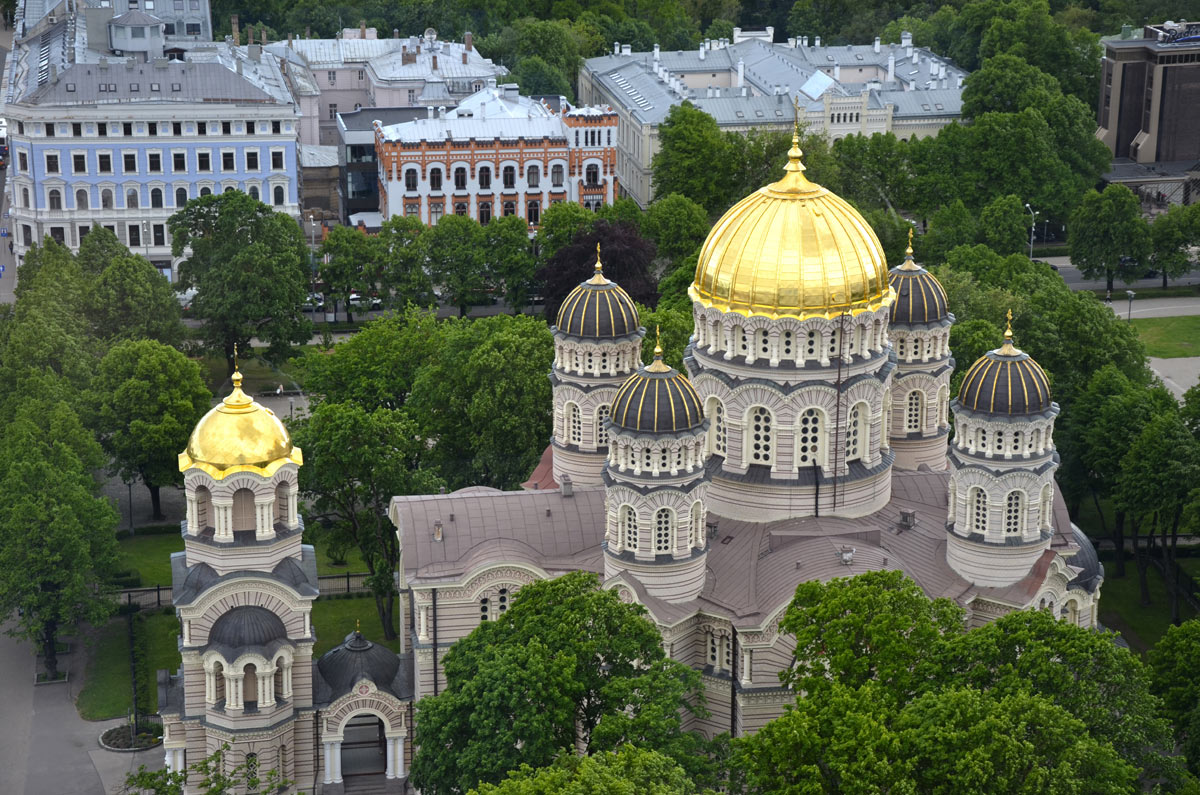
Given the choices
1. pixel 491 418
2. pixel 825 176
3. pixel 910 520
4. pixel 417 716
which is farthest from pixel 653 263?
pixel 417 716

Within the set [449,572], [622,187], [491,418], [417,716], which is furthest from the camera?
[622,187]

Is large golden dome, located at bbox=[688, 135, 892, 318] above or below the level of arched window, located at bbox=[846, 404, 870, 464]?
above

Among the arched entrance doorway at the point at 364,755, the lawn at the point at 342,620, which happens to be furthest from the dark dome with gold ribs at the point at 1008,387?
the lawn at the point at 342,620

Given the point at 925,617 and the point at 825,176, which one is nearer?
the point at 925,617

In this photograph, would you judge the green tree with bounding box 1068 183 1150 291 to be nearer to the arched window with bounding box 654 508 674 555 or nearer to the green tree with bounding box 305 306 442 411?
the green tree with bounding box 305 306 442 411

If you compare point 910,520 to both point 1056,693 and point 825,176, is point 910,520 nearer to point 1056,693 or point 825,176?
point 1056,693

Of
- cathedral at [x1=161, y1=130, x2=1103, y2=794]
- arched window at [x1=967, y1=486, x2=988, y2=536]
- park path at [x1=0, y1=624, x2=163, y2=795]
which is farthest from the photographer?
park path at [x1=0, y1=624, x2=163, y2=795]

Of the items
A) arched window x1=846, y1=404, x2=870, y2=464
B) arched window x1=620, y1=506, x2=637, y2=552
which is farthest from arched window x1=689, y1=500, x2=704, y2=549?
arched window x1=846, y1=404, x2=870, y2=464

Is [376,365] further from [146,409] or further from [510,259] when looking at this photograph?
[510,259]
